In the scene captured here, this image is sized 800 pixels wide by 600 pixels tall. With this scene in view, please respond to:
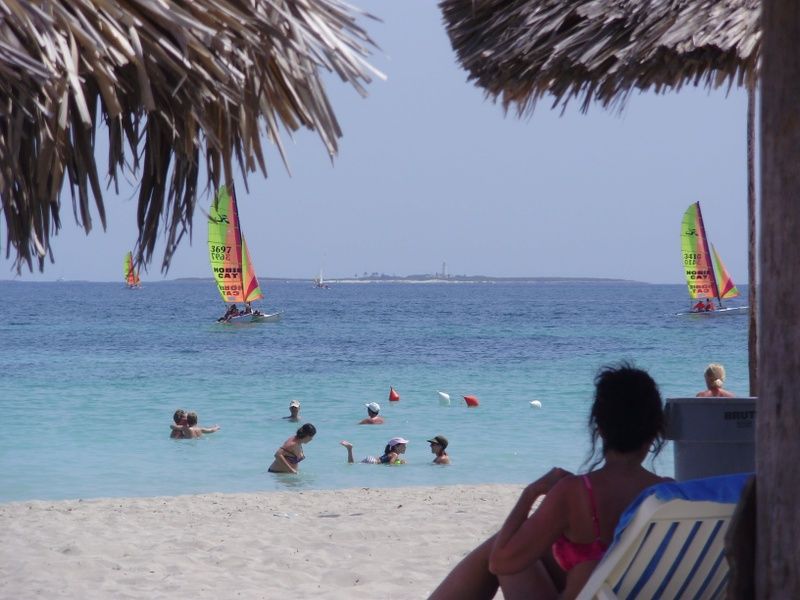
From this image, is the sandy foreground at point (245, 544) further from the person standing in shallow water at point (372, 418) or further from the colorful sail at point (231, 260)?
the colorful sail at point (231, 260)

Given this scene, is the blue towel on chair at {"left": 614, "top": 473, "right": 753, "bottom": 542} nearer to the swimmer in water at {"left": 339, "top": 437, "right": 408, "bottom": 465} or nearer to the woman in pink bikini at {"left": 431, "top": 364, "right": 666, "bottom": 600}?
the woman in pink bikini at {"left": 431, "top": 364, "right": 666, "bottom": 600}

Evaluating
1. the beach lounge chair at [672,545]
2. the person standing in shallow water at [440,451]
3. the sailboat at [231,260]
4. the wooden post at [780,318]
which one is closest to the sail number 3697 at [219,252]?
the sailboat at [231,260]

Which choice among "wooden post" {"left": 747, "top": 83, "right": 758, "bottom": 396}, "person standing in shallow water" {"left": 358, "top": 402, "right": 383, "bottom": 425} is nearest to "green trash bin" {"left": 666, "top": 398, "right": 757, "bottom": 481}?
"wooden post" {"left": 747, "top": 83, "right": 758, "bottom": 396}

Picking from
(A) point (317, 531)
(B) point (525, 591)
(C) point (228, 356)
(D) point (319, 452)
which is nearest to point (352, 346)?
(C) point (228, 356)

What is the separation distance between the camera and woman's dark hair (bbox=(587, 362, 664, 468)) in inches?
87.4

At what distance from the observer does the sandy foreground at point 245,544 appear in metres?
4.44

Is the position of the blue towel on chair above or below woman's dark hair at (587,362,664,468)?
below

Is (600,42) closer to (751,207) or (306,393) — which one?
(751,207)

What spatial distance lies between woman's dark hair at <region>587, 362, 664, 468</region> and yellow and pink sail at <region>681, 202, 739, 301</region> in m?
28.4

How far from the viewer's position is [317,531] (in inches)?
229

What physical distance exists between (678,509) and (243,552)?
359 centimetres

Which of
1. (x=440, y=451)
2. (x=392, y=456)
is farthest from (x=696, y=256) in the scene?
(x=392, y=456)

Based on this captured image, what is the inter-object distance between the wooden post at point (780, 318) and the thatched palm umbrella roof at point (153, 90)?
0.93m

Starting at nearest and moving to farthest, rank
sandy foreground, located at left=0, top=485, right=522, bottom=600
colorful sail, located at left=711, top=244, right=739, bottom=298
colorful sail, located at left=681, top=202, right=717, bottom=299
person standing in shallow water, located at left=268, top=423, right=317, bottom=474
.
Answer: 1. sandy foreground, located at left=0, top=485, right=522, bottom=600
2. person standing in shallow water, located at left=268, top=423, right=317, bottom=474
3. colorful sail, located at left=681, top=202, right=717, bottom=299
4. colorful sail, located at left=711, top=244, right=739, bottom=298
